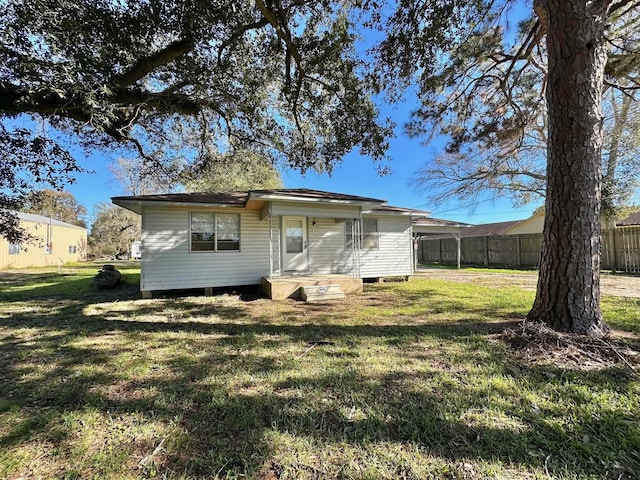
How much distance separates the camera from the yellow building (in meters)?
20.0

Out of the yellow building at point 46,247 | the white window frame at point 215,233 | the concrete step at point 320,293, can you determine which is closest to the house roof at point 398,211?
the concrete step at point 320,293

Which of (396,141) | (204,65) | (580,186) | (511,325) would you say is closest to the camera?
(580,186)

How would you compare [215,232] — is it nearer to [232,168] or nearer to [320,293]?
[232,168]

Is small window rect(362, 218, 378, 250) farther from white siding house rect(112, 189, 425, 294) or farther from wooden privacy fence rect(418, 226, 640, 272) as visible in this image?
wooden privacy fence rect(418, 226, 640, 272)

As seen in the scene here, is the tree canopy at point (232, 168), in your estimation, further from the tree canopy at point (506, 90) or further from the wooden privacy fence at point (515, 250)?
the wooden privacy fence at point (515, 250)

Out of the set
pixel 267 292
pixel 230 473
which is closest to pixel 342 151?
pixel 267 292

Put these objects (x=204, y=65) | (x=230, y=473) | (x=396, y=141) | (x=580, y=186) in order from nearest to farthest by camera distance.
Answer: (x=230, y=473), (x=580, y=186), (x=204, y=65), (x=396, y=141)

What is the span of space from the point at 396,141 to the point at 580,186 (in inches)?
195

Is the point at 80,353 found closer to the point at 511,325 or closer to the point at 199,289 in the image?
the point at 199,289

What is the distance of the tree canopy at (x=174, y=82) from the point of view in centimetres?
415

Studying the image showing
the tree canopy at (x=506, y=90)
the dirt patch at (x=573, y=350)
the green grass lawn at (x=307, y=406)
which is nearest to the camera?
the green grass lawn at (x=307, y=406)

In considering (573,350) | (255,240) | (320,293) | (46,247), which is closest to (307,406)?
(573,350)

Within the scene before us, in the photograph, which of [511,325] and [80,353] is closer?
[80,353]

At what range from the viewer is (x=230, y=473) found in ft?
5.83
